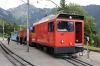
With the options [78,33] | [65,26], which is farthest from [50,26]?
[78,33]

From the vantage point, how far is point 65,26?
53.3 feet

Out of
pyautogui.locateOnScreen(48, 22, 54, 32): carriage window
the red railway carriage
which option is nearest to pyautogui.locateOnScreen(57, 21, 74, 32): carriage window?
the red railway carriage

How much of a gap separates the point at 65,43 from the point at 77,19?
217cm

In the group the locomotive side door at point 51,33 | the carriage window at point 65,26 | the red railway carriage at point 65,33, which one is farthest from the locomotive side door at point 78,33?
the locomotive side door at point 51,33

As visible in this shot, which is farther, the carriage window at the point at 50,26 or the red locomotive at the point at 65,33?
the carriage window at the point at 50,26

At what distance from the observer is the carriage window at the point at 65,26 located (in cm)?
1602

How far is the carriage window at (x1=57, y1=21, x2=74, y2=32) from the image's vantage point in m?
16.0

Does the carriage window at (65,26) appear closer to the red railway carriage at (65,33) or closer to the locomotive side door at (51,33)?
the red railway carriage at (65,33)

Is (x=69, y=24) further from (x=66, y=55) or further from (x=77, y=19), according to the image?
(x=66, y=55)

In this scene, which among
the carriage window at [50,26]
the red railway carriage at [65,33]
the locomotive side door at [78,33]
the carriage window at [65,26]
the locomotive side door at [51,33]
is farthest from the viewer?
the locomotive side door at [78,33]

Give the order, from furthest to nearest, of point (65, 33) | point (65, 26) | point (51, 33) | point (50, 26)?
point (50, 26) < point (51, 33) < point (65, 26) < point (65, 33)

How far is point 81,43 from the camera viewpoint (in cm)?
1711

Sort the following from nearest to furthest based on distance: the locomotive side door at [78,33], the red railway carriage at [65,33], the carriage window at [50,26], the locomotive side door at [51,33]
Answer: the red railway carriage at [65,33], the locomotive side door at [51,33], the carriage window at [50,26], the locomotive side door at [78,33]

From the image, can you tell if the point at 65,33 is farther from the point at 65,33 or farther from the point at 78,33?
the point at 78,33
